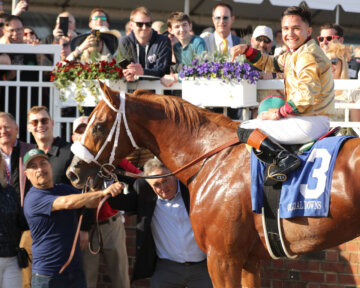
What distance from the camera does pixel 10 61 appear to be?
805 cm

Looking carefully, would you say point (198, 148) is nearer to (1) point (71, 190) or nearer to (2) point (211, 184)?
(2) point (211, 184)

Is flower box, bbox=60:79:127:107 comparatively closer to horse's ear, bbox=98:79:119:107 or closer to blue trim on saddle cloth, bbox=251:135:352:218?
horse's ear, bbox=98:79:119:107

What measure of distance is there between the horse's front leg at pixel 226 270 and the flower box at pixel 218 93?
264 cm

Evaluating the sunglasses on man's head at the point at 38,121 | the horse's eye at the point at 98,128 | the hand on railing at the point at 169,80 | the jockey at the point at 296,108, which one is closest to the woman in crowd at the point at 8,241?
the sunglasses on man's head at the point at 38,121

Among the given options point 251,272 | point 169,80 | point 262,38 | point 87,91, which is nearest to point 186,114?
point 251,272

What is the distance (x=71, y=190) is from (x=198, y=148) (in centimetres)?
165

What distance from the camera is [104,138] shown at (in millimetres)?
5051

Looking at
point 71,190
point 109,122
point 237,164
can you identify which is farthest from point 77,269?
point 237,164

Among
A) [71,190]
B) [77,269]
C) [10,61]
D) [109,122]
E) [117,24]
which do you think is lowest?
[77,269]

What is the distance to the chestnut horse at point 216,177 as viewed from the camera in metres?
4.44

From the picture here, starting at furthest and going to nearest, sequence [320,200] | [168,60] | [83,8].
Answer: [83,8] < [168,60] < [320,200]

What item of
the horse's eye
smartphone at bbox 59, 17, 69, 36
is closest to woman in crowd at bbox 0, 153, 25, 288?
the horse's eye

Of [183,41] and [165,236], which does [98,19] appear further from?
[165,236]

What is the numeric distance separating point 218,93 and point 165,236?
1.95 metres
